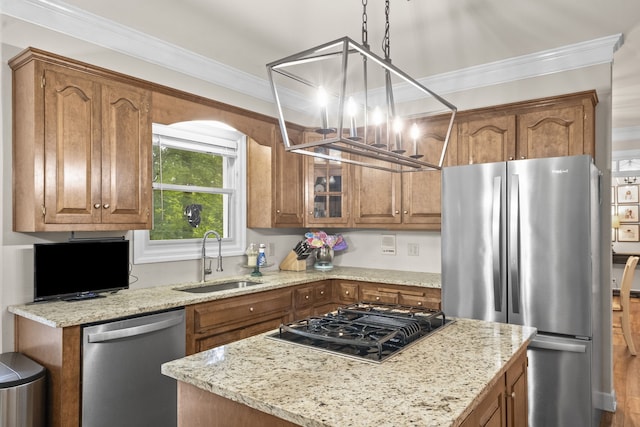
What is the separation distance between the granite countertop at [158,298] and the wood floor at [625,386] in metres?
1.55

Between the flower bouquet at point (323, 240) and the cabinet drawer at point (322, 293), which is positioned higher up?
the flower bouquet at point (323, 240)

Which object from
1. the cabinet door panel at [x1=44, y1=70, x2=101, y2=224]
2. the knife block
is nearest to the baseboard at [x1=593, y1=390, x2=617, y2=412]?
the knife block

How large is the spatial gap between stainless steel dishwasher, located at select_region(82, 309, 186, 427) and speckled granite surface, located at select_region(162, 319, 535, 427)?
→ 917 millimetres

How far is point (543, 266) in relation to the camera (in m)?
2.63

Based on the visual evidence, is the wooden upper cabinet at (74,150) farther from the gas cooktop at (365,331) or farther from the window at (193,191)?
the gas cooktop at (365,331)

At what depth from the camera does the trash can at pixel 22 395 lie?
1915 millimetres

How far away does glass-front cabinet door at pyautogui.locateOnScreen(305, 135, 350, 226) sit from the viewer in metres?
4.08

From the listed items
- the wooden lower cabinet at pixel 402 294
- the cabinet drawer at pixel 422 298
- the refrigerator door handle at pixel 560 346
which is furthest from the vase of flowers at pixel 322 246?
the refrigerator door handle at pixel 560 346

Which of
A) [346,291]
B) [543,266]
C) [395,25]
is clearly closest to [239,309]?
[346,291]

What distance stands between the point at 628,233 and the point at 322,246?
7.23 metres

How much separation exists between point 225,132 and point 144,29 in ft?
→ 3.66

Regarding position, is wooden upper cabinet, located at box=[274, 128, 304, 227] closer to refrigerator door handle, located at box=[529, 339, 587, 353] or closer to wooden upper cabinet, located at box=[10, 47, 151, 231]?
wooden upper cabinet, located at box=[10, 47, 151, 231]

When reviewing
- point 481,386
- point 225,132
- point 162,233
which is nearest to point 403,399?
point 481,386

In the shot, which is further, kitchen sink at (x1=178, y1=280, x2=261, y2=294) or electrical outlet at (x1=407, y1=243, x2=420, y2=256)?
electrical outlet at (x1=407, y1=243, x2=420, y2=256)
